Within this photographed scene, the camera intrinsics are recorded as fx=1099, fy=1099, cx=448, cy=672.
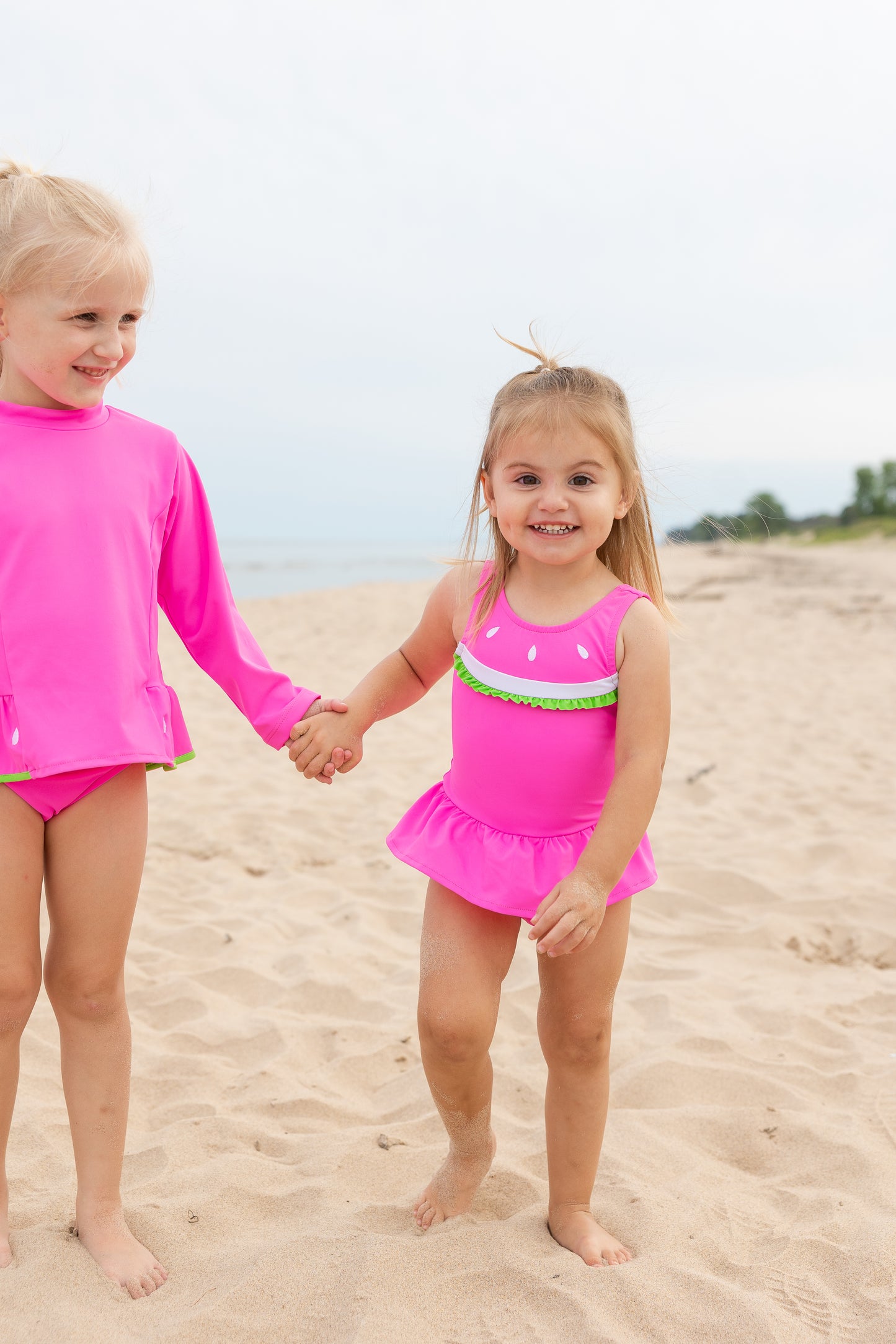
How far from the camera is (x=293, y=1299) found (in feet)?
6.88

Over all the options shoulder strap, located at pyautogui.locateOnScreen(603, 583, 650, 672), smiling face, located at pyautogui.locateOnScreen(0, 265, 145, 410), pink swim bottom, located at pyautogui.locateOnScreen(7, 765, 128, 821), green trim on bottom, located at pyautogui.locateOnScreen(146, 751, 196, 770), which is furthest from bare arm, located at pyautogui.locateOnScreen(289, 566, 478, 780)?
smiling face, located at pyautogui.locateOnScreen(0, 265, 145, 410)

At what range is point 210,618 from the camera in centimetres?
258

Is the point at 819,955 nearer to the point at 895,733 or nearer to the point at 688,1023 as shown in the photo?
the point at 688,1023

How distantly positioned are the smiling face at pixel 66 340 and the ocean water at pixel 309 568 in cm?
1305

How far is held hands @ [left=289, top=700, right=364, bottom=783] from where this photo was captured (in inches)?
103

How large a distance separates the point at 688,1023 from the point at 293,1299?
1.67 meters

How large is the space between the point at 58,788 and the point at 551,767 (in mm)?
977

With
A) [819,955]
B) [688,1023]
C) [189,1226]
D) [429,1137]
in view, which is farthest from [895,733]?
[189,1226]

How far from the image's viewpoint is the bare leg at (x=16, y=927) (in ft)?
6.89

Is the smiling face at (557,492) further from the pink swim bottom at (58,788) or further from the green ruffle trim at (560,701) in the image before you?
the pink swim bottom at (58,788)

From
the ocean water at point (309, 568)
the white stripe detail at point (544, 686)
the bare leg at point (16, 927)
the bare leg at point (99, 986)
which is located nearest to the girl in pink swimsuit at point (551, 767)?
the white stripe detail at point (544, 686)

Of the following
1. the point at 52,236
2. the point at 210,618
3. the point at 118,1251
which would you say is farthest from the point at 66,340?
the point at 118,1251

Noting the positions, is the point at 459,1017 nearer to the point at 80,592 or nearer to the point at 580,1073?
the point at 580,1073

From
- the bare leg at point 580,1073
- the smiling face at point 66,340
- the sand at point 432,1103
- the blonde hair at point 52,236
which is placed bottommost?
the sand at point 432,1103
